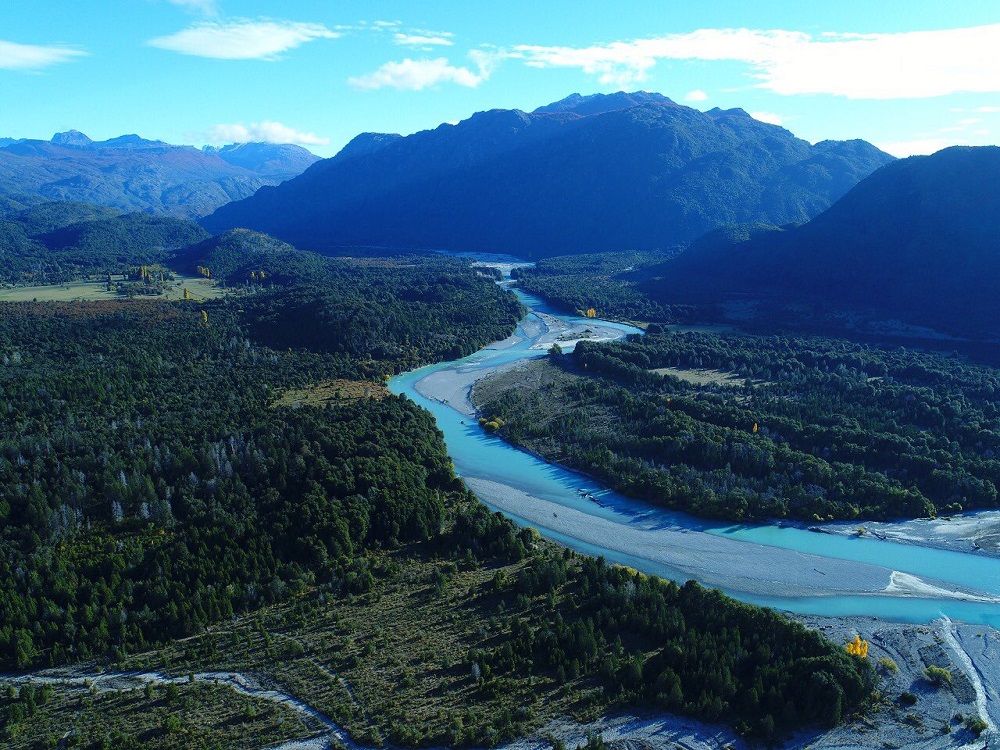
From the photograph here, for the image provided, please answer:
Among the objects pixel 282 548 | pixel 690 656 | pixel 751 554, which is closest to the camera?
pixel 690 656

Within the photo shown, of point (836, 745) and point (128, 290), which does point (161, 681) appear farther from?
point (128, 290)

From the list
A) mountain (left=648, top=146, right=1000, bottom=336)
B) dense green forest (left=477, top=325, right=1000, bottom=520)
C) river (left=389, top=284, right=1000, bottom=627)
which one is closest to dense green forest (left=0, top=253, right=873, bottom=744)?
river (left=389, top=284, right=1000, bottom=627)

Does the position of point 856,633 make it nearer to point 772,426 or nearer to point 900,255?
point 772,426

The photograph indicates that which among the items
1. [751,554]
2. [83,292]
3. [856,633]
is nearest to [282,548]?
[751,554]

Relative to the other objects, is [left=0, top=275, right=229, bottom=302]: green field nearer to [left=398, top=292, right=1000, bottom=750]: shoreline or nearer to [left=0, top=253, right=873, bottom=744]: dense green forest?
[left=0, top=253, right=873, bottom=744]: dense green forest

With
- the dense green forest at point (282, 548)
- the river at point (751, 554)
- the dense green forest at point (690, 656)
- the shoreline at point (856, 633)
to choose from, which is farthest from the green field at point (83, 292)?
the dense green forest at point (690, 656)

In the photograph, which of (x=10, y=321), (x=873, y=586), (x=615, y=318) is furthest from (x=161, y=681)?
(x=615, y=318)
